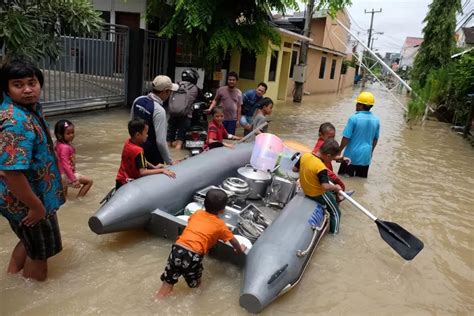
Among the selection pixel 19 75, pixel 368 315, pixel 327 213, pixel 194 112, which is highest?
pixel 19 75

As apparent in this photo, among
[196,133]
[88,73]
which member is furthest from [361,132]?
[88,73]

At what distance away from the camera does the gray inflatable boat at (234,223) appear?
2705mm

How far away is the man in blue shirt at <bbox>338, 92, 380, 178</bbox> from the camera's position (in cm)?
560

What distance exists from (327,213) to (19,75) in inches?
116

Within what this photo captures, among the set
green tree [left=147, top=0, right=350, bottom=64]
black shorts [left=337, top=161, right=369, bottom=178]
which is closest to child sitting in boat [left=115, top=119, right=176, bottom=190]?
black shorts [left=337, top=161, right=369, bottom=178]

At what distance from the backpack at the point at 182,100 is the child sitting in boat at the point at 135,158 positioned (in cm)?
260

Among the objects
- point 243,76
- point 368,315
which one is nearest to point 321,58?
point 243,76

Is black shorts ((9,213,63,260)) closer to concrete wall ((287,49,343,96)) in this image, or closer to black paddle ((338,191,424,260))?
black paddle ((338,191,424,260))

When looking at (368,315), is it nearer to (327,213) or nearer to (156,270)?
(327,213)

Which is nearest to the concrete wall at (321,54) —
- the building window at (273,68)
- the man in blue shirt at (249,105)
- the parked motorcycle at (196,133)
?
the building window at (273,68)

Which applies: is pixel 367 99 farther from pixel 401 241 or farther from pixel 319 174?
pixel 401 241

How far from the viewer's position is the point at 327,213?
3924 mm

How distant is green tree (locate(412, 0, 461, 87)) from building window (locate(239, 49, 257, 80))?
9642mm

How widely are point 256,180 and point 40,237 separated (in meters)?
2.41
